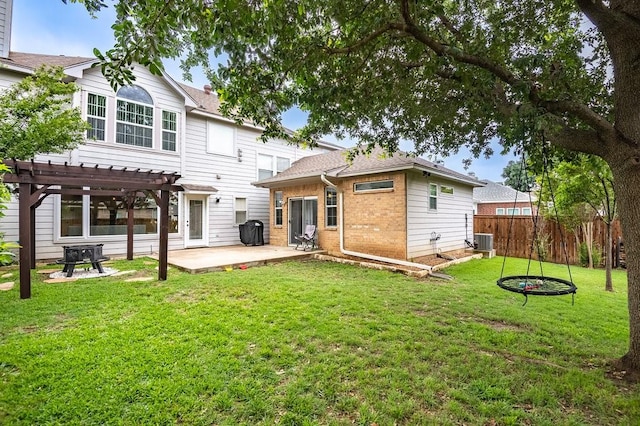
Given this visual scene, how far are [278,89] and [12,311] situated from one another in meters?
5.15

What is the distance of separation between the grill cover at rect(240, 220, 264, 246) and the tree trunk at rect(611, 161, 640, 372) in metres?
11.5

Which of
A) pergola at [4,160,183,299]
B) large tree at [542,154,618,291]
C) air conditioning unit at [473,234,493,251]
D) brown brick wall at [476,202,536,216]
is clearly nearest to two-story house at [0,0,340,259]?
pergola at [4,160,183,299]

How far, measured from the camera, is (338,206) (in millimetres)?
10844

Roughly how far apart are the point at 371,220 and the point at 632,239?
23.4 feet

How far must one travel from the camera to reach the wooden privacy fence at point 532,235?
437 inches

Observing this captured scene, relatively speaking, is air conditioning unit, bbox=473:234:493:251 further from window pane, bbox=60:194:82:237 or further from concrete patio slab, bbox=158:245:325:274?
window pane, bbox=60:194:82:237

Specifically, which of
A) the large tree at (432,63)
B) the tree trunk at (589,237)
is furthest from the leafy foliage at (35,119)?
the tree trunk at (589,237)

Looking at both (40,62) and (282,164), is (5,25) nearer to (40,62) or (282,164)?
(40,62)

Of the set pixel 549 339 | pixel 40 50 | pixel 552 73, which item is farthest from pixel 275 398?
pixel 40 50

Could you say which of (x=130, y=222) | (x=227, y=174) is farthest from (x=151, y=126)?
(x=130, y=222)

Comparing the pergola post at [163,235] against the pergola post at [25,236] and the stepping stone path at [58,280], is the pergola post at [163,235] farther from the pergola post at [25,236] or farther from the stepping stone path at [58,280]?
the pergola post at [25,236]

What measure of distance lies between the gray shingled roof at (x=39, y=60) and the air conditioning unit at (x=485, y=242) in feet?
49.2

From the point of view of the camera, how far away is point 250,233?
13000mm

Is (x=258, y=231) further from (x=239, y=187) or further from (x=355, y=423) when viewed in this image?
(x=355, y=423)
